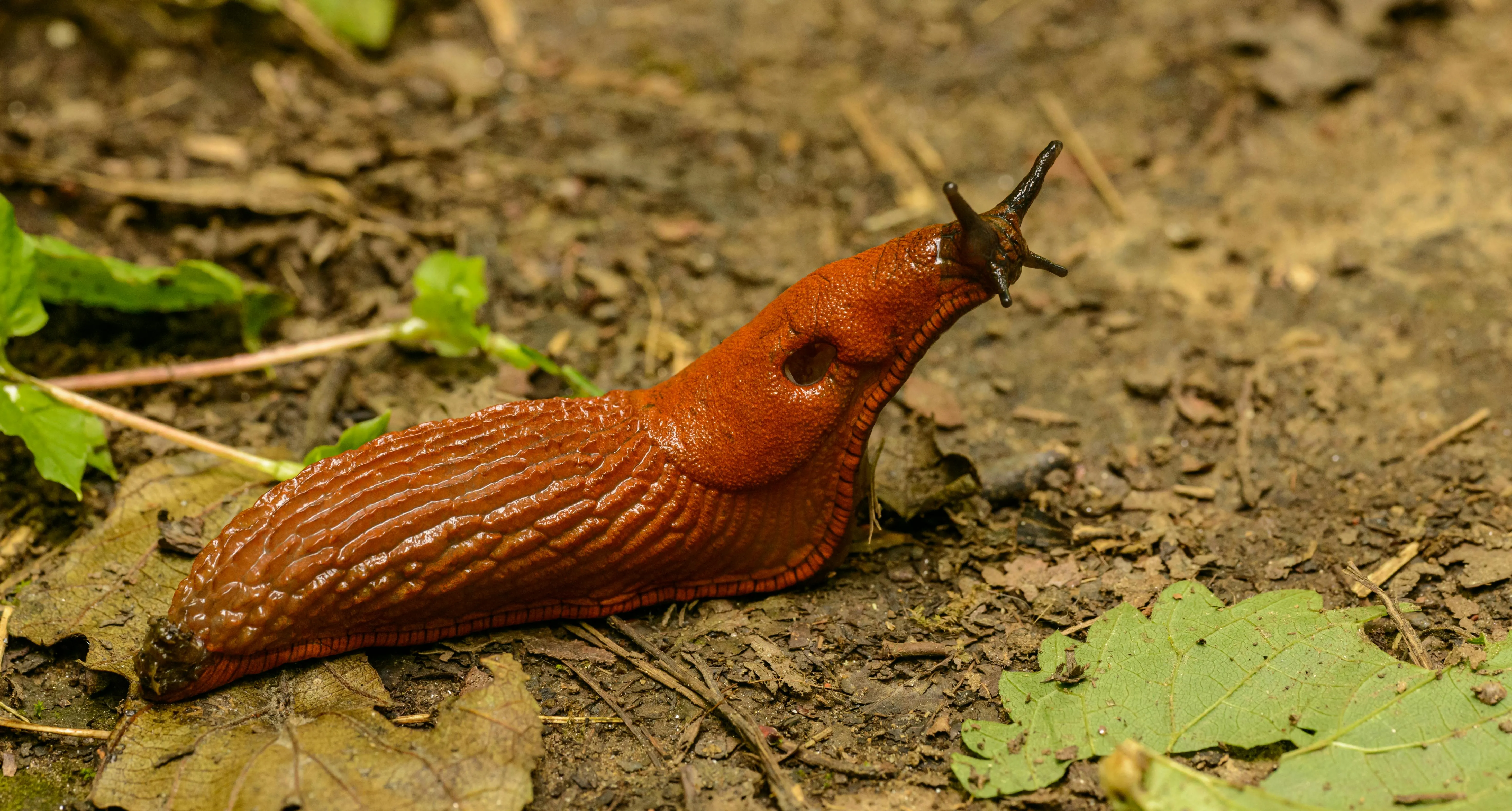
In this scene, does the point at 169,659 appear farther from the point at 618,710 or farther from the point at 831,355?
the point at 831,355

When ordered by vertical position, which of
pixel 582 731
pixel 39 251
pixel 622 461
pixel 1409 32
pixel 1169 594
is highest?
pixel 1409 32

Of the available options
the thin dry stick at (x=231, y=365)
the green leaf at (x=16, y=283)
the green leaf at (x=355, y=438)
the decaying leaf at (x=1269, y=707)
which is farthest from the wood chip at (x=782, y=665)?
the green leaf at (x=16, y=283)

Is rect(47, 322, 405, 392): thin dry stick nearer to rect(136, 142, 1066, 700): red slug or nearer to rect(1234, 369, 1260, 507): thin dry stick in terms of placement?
rect(136, 142, 1066, 700): red slug

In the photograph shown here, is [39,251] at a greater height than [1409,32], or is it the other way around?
[1409,32]

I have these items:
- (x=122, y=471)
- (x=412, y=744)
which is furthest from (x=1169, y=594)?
(x=122, y=471)

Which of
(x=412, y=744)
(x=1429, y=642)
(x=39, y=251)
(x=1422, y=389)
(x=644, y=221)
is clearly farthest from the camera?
(x=644, y=221)

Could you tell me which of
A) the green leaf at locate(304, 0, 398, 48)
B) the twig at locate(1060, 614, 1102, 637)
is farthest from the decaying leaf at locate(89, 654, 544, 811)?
the green leaf at locate(304, 0, 398, 48)

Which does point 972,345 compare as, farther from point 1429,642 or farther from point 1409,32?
point 1409,32

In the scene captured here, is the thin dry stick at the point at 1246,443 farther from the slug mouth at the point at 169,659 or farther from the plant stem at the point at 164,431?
the slug mouth at the point at 169,659
